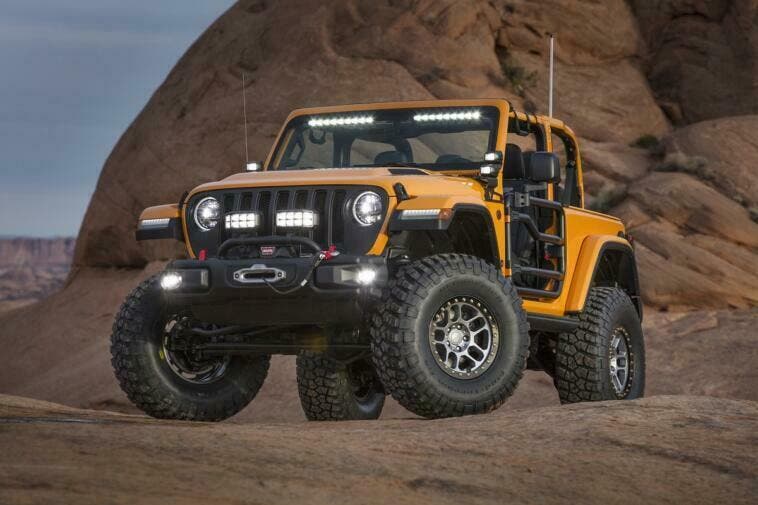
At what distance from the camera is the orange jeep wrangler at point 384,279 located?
8.45 m

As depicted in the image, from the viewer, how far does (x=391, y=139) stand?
10555 millimetres

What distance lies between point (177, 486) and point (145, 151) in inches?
1032

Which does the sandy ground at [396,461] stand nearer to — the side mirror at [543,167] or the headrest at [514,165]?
the side mirror at [543,167]

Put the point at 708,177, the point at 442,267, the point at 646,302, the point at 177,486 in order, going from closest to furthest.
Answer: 1. the point at 177,486
2. the point at 442,267
3. the point at 646,302
4. the point at 708,177

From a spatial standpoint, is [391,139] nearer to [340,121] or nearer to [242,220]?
[340,121]

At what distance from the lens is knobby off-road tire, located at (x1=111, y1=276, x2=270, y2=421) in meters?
9.40

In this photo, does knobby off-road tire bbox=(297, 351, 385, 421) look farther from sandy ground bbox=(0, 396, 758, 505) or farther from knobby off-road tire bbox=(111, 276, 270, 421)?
sandy ground bbox=(0, 396, 758, 505)

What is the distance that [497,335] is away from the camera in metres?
8.83

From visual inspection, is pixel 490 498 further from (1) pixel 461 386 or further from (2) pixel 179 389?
(2) pixel 179 389

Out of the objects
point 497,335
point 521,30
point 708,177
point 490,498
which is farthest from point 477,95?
point 490,498

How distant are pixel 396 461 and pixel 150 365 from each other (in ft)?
11.5

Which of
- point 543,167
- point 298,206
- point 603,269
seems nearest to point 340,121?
point 543,167

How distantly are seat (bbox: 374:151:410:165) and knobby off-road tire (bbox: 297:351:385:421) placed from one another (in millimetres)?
1872

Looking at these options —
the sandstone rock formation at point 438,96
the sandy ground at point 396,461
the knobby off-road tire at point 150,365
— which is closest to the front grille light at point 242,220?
the knobby off-road tire at point 150,365
